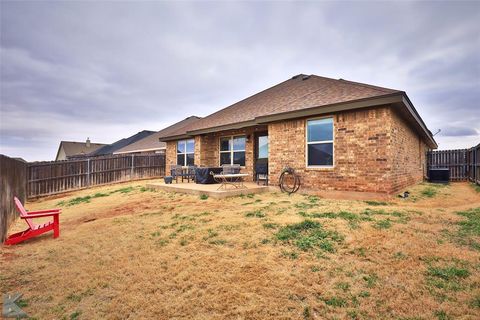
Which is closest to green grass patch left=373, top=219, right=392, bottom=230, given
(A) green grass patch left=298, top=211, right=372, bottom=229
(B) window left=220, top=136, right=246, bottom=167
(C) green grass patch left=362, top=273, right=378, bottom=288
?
(A) green grass patch left=298, top=211, right=372, bottom=229

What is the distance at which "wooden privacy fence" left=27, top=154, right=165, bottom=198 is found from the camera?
13141mm

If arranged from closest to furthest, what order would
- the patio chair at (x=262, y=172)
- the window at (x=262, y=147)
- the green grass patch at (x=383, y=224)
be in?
1. the green grass patch at (x=383, y=224)
2. the patio chair at (x=262, y=172)
3. the window at (x=262, y=147)

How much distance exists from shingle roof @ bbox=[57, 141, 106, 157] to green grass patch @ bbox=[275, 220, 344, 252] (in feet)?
140

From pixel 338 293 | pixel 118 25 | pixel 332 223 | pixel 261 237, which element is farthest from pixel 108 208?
pixel 118 25

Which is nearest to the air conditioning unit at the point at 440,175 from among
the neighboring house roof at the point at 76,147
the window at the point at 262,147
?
the window at the point at 262,147

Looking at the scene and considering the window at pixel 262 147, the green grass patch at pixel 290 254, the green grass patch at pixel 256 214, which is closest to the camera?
the green grass patch at pixel 290 254

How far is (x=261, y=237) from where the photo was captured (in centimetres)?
417

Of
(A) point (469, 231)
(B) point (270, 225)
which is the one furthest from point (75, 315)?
(A) point (469, 231)

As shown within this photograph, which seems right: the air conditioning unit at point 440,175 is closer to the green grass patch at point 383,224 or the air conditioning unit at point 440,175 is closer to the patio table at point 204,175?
the green grass patch at point 383,224

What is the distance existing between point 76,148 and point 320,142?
4285 cm

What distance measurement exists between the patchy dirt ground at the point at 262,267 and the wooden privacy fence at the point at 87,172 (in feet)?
33.7

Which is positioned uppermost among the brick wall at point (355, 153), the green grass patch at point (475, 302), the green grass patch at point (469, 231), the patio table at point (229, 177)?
the brick wall at point (355, 153)

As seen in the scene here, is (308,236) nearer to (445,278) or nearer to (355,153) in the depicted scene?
(445,278)

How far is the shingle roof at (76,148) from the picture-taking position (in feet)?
122
